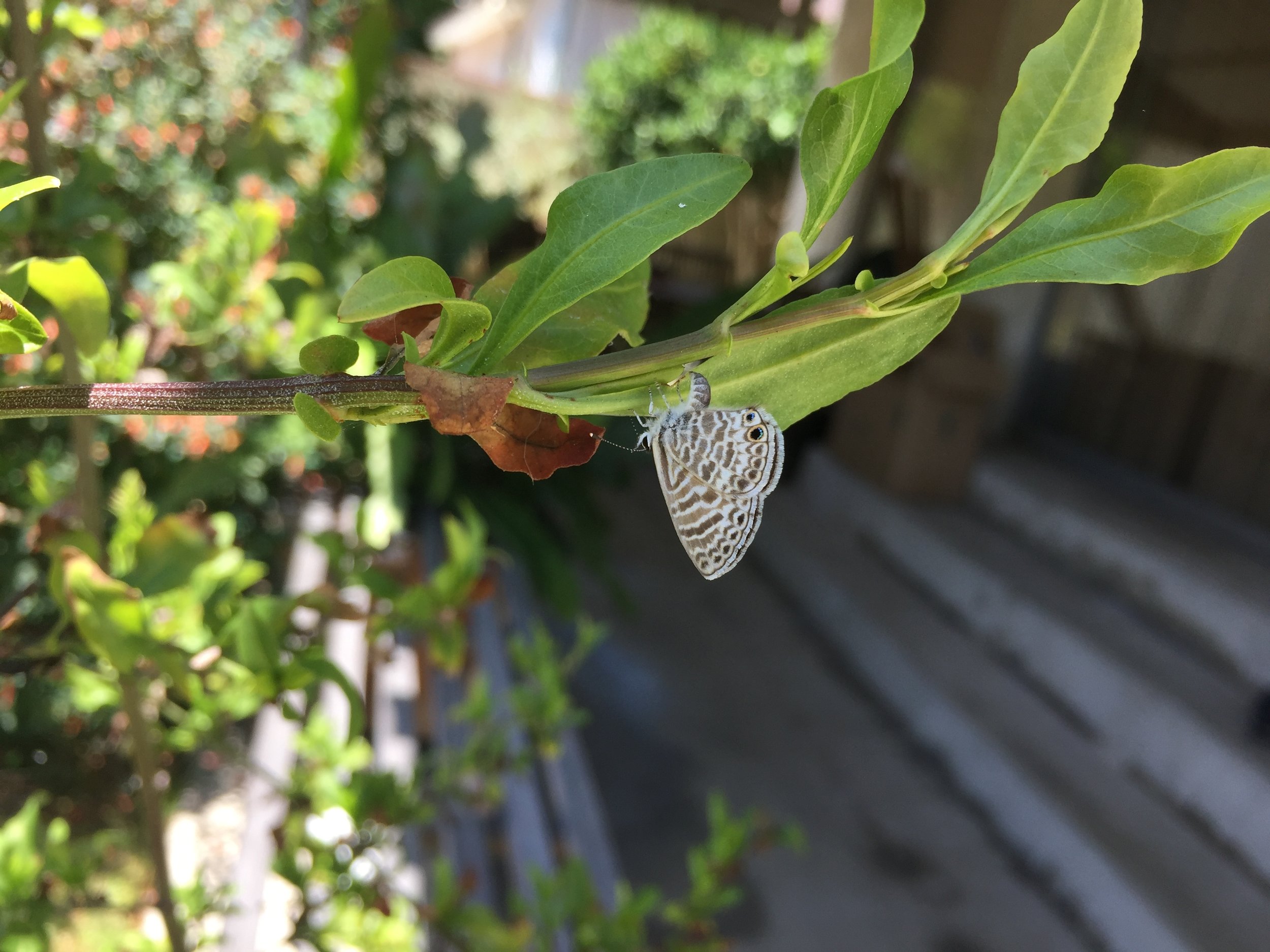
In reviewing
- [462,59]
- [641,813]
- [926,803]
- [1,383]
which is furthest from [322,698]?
[462,59]

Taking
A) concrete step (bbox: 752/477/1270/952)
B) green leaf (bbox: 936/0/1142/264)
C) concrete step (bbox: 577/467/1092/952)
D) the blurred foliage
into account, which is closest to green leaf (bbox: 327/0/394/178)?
concrete step (bbox: 577/467/1092/952)

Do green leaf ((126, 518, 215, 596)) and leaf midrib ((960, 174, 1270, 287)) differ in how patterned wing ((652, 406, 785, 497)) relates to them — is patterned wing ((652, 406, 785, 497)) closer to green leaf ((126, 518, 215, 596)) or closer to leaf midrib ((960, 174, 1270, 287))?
leaf midrib ((960, 174, 1270, 287))

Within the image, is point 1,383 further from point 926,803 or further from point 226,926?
point 926,803

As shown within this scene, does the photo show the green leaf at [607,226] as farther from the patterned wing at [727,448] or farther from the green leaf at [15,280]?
the green leaf at [15,280]

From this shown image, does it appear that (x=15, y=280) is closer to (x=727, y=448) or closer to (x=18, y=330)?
(x=18, y=330)

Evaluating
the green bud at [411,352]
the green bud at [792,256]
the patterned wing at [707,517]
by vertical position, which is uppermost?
the green bud at [792,256]

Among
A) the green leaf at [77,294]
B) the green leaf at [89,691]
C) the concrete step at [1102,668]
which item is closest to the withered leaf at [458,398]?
the green leaf at [77,294]

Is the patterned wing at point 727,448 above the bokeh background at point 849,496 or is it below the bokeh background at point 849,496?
above
